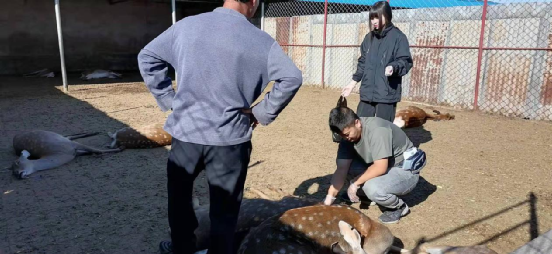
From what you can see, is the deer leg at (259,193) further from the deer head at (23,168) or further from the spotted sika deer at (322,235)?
the deer head at (23,168)

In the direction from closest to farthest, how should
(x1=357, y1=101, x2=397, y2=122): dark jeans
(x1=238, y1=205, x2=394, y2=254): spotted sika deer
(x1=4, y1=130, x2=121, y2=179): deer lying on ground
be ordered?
(x1=238, y1=205, x2=394, y2=254): spotted sika deer, (x1=357, y1=101, x2=397, y2=122): dark jeans, (x1=4, y1=130, x2=121, y2=179): deer lying on ground

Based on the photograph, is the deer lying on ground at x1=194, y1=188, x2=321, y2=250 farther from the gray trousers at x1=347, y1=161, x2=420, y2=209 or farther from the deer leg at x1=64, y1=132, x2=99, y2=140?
the deer leg at x1=64, y1=132, x2=99, y2=140

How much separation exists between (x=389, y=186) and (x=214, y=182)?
1.86m

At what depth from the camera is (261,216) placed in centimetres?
307

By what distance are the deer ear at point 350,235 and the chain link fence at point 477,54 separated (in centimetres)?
736

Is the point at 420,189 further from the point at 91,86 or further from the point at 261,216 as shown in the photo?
the point at 91,86

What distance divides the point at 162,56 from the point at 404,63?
3033mm

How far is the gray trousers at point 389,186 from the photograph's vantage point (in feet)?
12.3

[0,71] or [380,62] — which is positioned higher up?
[380,62]

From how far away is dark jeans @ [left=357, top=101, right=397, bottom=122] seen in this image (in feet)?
16.1

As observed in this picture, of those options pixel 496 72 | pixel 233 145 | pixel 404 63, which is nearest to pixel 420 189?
pixel 404 63

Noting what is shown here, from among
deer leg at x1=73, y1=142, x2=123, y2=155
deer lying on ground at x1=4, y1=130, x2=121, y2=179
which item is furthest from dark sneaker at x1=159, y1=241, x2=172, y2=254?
deer leg at x1=73, y1=142, x2=123, y2=155

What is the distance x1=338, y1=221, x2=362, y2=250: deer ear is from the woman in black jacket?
2.17 m

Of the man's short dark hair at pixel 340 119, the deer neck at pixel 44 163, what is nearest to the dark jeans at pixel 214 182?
the man's short dark hair at pixel 340 119
